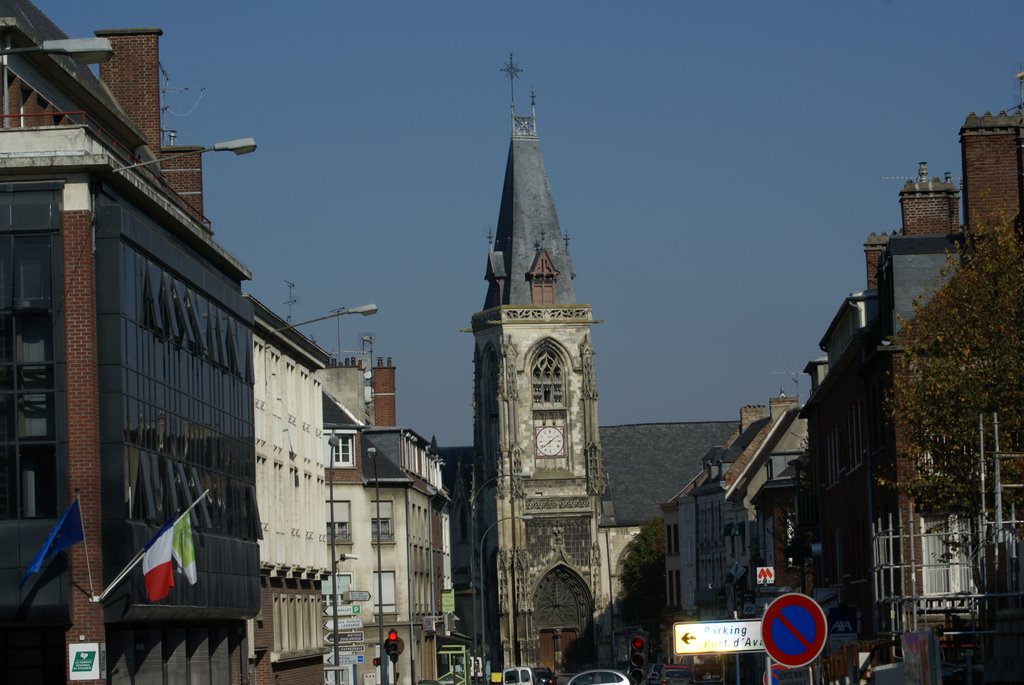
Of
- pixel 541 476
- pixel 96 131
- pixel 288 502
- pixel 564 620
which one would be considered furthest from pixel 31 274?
pixel 564 620

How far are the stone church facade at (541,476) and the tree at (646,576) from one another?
271 centimetres

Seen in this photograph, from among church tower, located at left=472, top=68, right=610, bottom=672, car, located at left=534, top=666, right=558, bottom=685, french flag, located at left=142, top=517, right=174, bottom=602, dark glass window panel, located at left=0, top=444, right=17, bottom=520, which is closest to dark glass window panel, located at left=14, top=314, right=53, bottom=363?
dark glass window panel, located at left=0, top=444, right=17, bottom=520

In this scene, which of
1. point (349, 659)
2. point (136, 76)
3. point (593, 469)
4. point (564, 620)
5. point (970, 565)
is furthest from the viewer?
point (593, 469)

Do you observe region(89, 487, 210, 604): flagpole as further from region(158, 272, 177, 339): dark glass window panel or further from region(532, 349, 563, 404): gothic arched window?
region(532, 349, 563, 404): gothic arched window

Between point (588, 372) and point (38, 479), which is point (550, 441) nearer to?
point (588, 372)

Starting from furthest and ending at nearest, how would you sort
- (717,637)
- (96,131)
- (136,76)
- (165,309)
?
(136,76) → (165,309) → (96,131) → (717,637)

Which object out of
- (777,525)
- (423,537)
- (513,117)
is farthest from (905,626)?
(513,117)

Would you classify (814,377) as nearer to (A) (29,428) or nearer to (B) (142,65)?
(B) (142,65)

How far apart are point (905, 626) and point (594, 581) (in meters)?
91.4

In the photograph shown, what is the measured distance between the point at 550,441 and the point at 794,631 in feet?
360

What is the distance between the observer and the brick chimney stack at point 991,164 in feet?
120

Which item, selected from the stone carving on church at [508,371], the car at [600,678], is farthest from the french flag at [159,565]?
the stone carving on church at [508,371]

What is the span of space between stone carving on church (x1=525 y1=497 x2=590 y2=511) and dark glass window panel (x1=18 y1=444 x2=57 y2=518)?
95.4 m

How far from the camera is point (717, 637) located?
17.6 m
